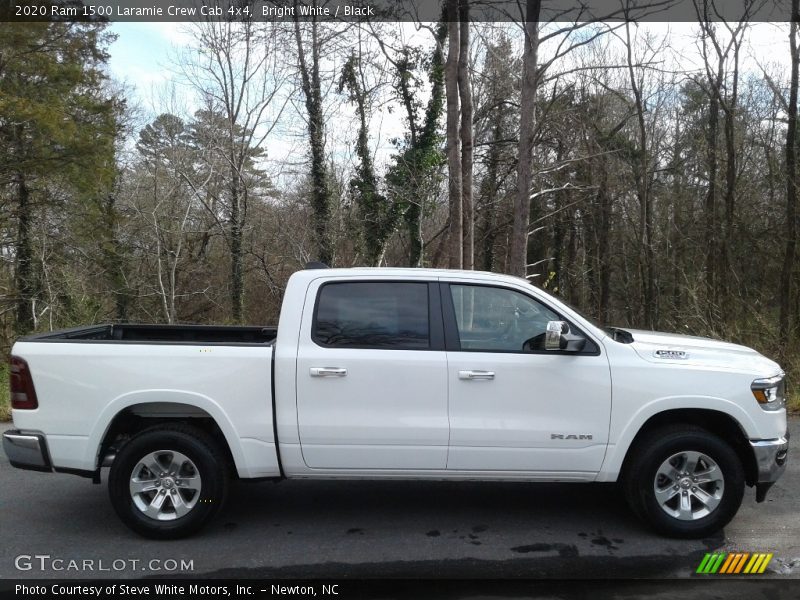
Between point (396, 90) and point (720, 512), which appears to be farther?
point (396, 90)

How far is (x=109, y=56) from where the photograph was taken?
23.5m

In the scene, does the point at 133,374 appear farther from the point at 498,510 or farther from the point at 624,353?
the point at 624,353

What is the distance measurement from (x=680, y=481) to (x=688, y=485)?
62mm

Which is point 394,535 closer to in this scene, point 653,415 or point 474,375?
point 474,375

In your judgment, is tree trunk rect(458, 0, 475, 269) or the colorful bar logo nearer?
the colorful bar logo

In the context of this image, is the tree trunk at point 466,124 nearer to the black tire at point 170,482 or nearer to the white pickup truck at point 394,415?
the white pickup truck at point 394,415

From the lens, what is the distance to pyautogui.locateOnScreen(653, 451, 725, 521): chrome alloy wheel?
4668 millimetres

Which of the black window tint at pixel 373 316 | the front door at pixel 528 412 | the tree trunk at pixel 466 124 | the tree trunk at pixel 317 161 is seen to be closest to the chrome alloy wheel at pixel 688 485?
the front door at pixel 528 412

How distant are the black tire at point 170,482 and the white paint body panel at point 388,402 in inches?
7.7

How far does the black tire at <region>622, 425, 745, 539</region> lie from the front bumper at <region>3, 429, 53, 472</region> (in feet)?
13.2

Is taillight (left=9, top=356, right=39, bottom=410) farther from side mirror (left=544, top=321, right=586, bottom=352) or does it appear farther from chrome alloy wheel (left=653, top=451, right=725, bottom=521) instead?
chrome alloy wheel (left=653, top=451, right=725, bottom=521)

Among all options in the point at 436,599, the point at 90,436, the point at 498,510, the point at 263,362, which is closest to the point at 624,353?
the point at 498,510

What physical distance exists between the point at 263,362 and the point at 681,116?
91.0 feet

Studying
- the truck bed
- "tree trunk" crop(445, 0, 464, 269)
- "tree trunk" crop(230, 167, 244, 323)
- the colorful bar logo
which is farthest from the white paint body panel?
"tree trunk" crop(230, 167, 244, 323)
